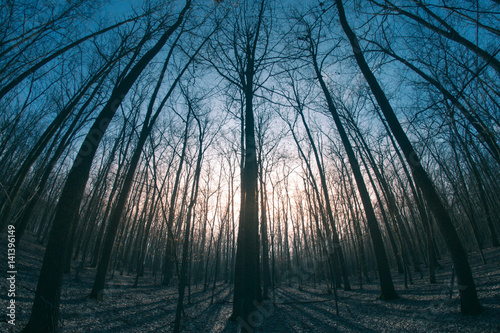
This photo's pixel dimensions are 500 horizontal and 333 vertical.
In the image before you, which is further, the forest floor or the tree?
the forest floor

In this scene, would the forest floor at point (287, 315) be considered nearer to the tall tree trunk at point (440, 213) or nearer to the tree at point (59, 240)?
the tall tree trunk at point (440, 213)

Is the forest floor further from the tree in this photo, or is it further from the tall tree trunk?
the tree

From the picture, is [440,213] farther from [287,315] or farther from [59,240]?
[59,240]

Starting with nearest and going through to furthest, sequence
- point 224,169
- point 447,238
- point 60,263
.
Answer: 1. point 60,263
2. point 447,238
3. point 224,169

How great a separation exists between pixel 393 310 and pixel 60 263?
8.09m

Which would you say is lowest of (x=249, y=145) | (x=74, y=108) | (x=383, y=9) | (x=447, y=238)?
(x=447, y=238)

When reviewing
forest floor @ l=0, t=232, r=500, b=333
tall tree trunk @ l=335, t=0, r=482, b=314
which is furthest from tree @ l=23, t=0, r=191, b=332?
tall tree trunk @ l=335, t=0, r=482, b=314

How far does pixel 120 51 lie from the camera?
8.71m

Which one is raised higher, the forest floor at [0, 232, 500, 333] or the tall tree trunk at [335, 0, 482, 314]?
the tall tree trunk at [335, 0, 482, 314]

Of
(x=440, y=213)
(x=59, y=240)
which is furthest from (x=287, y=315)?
(x=59, y=240)

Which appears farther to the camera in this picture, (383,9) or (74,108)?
(74,108)

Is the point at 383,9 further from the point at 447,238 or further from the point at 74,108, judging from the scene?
the point at 74,108

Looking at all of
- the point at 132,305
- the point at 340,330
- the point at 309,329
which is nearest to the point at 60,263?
the point at 132,305

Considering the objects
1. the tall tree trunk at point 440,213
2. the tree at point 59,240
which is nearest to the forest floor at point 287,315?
the tall tree trunk at point 440,213
